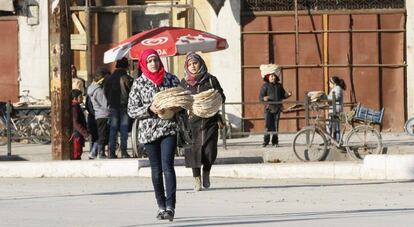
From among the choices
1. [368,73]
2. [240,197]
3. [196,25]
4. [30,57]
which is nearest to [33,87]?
[30,57]

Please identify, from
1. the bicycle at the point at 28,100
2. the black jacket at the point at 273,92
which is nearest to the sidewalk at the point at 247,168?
the black jacket at the point at 273,92

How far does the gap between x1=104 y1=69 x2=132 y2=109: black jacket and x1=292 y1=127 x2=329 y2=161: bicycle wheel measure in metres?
3.03

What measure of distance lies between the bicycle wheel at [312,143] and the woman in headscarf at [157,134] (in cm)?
991

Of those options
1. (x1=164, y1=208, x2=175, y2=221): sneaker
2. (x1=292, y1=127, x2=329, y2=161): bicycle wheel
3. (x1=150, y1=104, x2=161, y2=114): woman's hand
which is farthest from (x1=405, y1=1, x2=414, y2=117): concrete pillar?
(x1=164, y1=208, x2=175, y2=221): sneaker

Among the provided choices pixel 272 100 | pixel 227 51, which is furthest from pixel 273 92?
pixel 227 51

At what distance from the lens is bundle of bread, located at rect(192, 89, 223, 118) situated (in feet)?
47.1

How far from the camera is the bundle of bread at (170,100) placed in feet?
40.1

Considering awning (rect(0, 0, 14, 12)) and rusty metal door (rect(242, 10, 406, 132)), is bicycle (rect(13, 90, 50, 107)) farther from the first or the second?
rusty metal door (rect(242, 10, 406, 132))

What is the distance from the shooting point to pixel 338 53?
1080 inches

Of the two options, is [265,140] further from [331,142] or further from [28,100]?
[28,100]

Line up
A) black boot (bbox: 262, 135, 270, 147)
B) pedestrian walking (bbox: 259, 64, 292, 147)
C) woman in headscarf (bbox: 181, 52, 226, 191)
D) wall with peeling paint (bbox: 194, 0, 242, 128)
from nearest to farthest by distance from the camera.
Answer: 1. woman in headscarf (bbox: 181, 52, 226, 191)
2. black boot (bbox: 262, 135, 270, 147)
3. pedestrian walking (bbox: 259, 64, 292, 147)
4. wall with peeling paint (bbox: 194, 0, 242, 128)

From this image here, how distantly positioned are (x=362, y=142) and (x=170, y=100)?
1043 cm

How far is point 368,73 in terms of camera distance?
2734 cm

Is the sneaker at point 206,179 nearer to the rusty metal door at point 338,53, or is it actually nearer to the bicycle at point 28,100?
the rusty metal door at point 338,53
